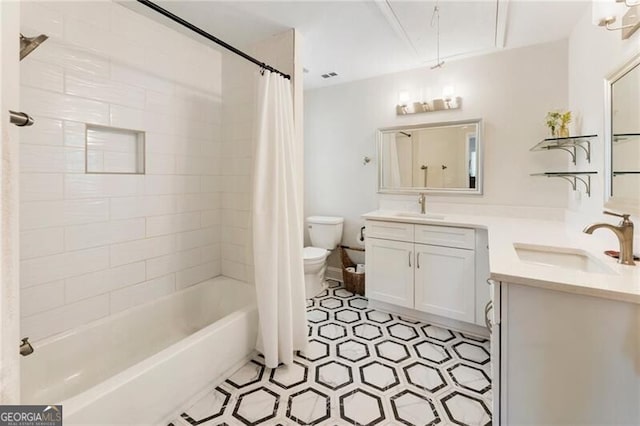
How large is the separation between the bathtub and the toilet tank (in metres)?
1.16

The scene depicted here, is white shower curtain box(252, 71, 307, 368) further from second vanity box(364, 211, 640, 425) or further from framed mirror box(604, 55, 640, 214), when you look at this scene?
framed mirror box(604, 55, 640, 214)

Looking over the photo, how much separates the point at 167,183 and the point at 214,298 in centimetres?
98

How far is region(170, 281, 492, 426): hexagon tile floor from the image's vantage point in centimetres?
149

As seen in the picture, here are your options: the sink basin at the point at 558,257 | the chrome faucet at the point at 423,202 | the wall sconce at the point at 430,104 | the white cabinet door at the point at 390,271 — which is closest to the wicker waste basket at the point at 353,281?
the white cabinet door at the point at 390,271

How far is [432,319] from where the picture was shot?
96.5 inches

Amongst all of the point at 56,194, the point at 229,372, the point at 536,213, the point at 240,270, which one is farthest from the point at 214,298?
the point at 536,213

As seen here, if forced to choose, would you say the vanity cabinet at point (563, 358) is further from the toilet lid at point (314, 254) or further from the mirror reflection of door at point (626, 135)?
the toilet lid at point (314, 254)

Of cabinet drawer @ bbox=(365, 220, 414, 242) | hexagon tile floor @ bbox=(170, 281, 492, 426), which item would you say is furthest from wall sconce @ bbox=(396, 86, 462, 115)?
hexagon tile floor @ bbox=(170, 281, 492, 426)

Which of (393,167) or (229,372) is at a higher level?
(393,167)

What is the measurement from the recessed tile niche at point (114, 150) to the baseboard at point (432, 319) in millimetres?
2220

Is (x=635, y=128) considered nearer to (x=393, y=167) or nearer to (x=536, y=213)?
(x=536, y=213)

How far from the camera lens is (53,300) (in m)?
1.61

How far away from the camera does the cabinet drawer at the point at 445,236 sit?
7.25ft

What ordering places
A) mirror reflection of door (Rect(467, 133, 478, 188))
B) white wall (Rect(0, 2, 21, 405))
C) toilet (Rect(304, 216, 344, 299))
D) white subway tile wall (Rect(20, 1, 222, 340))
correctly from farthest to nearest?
toilet (Rect(304, 216, 344, 299)), mirror reflection of door (Rect(467, 133, 478, 188)), white subway tile wall (Rect(20, 1, 222, 340)), white wall (Rect(0, 2, 21, 405))
